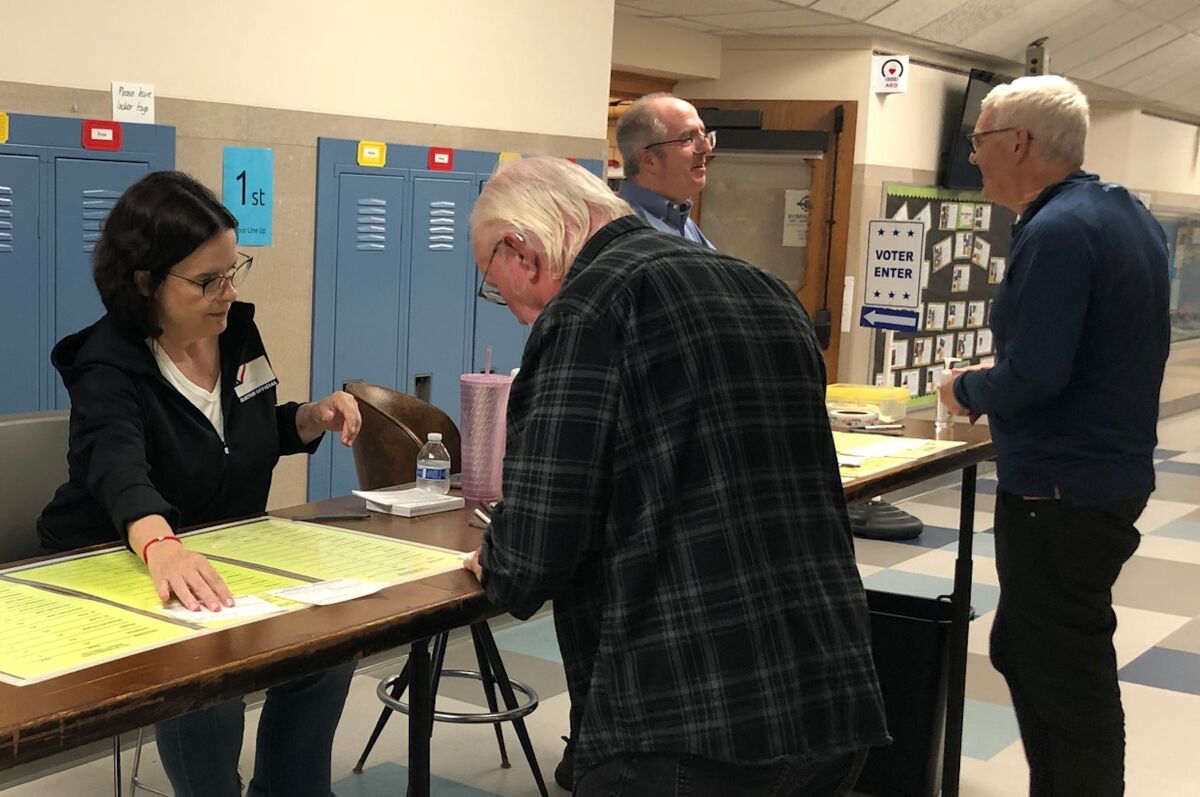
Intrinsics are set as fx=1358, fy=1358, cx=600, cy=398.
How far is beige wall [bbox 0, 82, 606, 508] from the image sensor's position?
4.09 meters

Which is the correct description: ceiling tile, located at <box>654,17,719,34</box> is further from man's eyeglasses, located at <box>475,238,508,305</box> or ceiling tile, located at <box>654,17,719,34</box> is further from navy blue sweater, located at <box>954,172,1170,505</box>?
man's eyeglasses, located at <box>475,238,508,305</box>

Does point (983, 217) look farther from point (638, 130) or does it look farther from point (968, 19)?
point (638, 130)

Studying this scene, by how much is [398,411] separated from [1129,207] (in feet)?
6.25

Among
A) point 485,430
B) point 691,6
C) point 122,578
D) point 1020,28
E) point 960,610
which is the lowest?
point 960,610

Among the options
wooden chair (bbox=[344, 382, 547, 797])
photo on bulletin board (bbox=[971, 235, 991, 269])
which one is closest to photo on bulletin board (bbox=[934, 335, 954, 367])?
photo on bulletin board (bbox=[971, 235, 991, 269])

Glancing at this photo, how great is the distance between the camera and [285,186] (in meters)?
4.38

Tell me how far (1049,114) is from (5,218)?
2.65 metres

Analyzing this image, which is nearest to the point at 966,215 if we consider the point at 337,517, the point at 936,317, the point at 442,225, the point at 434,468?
the point at 936,317

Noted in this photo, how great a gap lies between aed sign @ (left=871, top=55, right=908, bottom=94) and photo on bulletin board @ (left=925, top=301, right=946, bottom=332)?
1.56m

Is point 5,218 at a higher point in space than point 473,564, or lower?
higher

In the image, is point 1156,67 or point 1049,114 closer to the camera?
point 1049,114

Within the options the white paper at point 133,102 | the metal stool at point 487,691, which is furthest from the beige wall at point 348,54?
the metal stool at point 487,691

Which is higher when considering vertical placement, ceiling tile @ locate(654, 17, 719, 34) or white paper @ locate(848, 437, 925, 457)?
ceiling tile @ locate(654, 17, 719, 34)

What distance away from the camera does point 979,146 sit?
3248 millimetres
